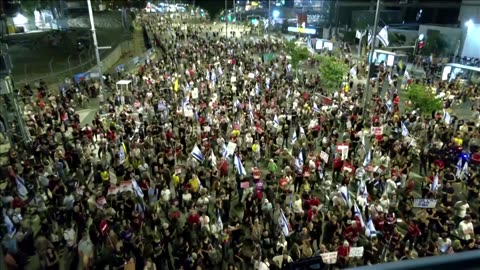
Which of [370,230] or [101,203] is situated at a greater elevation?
[101,203]

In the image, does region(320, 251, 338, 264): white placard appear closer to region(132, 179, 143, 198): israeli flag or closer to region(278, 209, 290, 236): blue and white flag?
region(278, 209, 290, 236): blue and white flag

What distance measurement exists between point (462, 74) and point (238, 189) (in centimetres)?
2609

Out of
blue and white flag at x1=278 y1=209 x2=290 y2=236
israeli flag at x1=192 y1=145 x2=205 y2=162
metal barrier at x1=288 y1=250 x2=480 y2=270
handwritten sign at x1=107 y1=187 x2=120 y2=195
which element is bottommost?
blue and white flag at x1=278 y1=209 x2=290 y2=236

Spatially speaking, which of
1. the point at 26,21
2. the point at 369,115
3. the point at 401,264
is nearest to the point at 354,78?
the point at 369,115

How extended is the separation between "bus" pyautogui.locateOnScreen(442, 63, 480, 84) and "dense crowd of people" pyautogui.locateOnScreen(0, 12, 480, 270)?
495 inches

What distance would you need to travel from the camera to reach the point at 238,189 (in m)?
13.3

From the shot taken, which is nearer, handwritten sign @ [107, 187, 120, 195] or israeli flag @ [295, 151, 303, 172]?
handwritten sign @ [107, 187, 120, 195]

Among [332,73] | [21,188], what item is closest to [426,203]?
[21,188]

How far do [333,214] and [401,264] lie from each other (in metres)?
9.89

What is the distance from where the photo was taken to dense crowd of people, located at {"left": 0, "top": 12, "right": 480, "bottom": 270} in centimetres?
966

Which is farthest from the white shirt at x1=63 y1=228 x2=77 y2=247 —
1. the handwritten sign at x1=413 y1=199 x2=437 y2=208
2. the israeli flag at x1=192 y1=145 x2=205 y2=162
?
the handwritten sign at x1=413 y1=199 x2=437 y2=208

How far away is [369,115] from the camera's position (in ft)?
68.1

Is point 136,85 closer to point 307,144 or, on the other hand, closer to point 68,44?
point 307,144

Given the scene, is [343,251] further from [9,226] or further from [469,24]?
[469,24]
